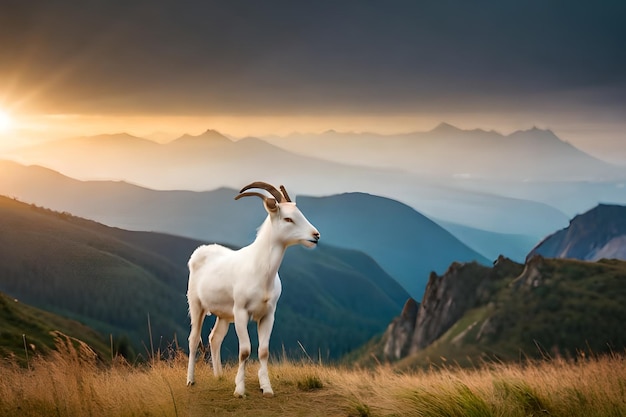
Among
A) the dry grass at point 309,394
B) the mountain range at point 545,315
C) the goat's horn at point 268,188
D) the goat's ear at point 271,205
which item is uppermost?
the goat's horn at point 268,188

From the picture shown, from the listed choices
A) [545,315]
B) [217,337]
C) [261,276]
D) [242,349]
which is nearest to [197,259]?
[217,337]

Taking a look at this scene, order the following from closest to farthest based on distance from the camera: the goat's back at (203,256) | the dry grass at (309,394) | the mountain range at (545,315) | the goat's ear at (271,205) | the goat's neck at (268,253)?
the dry grass at (309,394)
the goat's ear at (271,205)
the goat's neck at (268,253)
the goat's back at (203,256)
the mountain range at (545,315)

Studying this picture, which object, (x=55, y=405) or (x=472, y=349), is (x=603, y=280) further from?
(x=55, y=405)

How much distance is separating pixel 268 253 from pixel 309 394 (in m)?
2.63

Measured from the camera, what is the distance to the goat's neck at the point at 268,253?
12.9 m

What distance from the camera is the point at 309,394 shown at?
13.3 m

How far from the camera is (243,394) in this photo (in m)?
12.9

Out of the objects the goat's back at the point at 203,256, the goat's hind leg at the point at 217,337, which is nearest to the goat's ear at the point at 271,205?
the goat's back at the point at 203,256

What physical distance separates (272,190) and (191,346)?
11.7 feet

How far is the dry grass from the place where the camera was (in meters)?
10.6

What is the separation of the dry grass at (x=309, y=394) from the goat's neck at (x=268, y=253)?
84.8 inches

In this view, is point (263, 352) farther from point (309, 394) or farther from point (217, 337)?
point (217, 337)

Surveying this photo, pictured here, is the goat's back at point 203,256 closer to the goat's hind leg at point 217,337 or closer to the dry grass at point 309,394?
the goat's hind leg at point 217,337

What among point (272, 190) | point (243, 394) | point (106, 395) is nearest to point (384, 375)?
point (243, 394)
